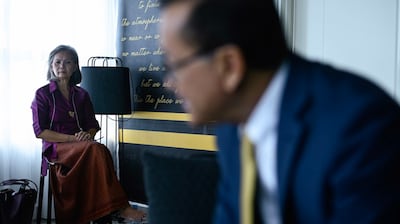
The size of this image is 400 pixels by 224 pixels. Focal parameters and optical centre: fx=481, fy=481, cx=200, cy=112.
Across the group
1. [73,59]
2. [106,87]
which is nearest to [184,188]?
[73,59]

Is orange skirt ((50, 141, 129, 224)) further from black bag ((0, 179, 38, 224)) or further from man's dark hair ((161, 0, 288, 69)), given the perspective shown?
man's dark hair ((161, 0, 288, 69))

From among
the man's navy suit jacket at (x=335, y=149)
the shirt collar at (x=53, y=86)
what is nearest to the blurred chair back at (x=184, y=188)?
the man's navy suit jacket at (x=335, y=149)

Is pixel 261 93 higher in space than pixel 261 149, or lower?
higher

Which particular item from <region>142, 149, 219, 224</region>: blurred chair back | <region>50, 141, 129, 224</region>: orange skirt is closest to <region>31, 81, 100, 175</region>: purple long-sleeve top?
<region>50, 141, 129, 224</region>: orange skirt

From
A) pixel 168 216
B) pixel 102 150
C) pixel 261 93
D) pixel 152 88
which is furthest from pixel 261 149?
pixel 152 88

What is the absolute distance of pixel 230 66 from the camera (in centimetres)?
85

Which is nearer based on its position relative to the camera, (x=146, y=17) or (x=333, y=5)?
(x=333, y=5)

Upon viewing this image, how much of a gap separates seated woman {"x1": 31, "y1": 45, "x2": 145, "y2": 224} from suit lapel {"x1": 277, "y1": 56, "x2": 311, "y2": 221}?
8.39 ft

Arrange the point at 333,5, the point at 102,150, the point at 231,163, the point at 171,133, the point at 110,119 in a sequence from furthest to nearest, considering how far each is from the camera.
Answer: the point at 110,119 → the point at 171,133 → the point at 102,150 → the point at 333,5 → the point at 231,163

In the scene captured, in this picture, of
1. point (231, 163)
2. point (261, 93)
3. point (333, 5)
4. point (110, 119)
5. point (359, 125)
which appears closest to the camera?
point (359, 125)

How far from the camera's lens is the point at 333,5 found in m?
2.92

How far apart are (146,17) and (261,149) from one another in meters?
3.24

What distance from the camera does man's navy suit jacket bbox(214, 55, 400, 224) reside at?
0.76 m

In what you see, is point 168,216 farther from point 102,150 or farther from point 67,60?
point 67,60
